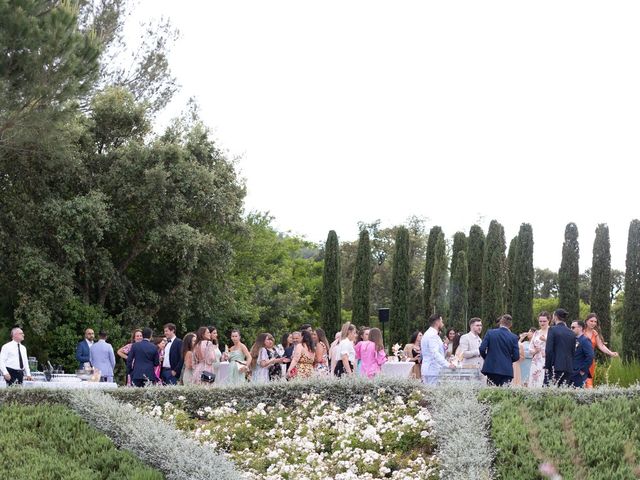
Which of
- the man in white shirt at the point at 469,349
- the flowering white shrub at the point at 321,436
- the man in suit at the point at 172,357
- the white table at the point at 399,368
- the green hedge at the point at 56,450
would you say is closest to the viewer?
the green hedge at the point at 56,450

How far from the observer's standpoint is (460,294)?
40875mm

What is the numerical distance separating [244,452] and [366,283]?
30639mm

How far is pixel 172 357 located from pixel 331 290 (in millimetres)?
24666

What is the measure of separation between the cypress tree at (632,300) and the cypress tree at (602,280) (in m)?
1.51

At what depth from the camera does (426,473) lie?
342 inches

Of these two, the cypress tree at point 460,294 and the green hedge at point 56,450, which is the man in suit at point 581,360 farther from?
the cypress tree at point 460,294

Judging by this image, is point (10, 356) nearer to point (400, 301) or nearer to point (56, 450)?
point (56, 450)

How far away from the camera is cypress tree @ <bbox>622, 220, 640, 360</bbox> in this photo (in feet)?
100

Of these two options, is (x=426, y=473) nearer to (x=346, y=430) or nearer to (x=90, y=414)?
(x=346, y=430)

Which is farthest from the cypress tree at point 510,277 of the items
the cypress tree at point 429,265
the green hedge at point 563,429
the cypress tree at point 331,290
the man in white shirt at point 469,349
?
the green hedge at point 563,429

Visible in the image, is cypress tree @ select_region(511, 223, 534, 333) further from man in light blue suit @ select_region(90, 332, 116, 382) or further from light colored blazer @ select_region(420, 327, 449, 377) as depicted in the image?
light colored blazer @ select_region(420, 327, 449, 377)

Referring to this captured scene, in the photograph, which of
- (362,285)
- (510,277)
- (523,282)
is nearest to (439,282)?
(510,277)

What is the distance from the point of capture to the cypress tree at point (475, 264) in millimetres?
41656

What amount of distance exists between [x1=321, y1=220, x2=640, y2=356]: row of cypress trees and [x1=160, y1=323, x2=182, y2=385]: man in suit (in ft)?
71.0
